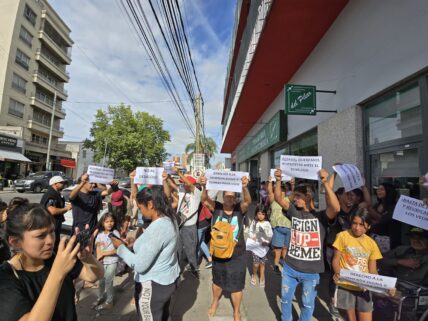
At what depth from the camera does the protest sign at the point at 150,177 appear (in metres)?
4.10

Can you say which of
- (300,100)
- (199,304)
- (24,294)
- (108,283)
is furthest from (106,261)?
(300,100)

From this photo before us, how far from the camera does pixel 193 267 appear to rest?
16.3 feet

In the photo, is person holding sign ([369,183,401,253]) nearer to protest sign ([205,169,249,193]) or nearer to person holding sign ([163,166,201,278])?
protest sign ([205,169,249,193])

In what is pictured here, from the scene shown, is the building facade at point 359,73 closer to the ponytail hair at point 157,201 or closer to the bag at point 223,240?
the bag at point 223,240

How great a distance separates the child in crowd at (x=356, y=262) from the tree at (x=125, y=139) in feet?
112

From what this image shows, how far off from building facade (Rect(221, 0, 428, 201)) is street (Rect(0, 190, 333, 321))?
8.07 feet

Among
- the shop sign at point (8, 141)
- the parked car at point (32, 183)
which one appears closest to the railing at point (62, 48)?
the shop sign at point (8, 141)

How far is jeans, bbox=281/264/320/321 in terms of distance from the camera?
9.10 ft

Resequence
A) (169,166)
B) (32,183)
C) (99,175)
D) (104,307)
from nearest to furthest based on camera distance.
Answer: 1. (104,307)
2. (169,166)
3. (99,175)
4. (32,183)

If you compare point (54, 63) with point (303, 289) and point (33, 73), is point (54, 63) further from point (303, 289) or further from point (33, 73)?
point (303, 289)

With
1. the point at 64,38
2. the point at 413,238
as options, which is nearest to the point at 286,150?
the point at 413,238

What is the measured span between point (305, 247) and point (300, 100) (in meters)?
3.99

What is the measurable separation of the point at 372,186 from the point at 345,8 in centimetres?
363

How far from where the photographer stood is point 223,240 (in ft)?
9.99
